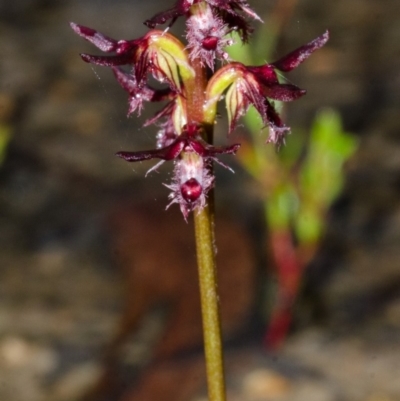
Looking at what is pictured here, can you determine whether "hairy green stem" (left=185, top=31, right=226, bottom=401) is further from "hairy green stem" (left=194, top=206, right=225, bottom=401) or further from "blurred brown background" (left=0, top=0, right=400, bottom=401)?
"blurred brown background" (left=0, top=0, right=400, bottom=401)

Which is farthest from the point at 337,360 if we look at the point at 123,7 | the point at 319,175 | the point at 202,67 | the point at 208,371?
the point at 123,7

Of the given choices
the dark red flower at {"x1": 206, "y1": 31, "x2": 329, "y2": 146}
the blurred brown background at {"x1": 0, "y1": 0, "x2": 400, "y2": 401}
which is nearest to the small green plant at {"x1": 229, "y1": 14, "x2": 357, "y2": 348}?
the blurred brown background at {"x1": 0, "y1": 0, "x2": 400, "y2": 401}

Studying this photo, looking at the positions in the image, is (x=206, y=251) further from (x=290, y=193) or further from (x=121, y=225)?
(x=121, y=225)

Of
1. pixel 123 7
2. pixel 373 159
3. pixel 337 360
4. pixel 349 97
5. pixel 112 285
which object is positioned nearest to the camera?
pixel 337 360

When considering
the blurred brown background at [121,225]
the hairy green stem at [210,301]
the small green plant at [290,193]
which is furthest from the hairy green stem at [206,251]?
the small green plant at [290,193]

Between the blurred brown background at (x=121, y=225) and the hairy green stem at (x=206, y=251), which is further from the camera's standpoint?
the blurred brown background at (x=121, y=225)

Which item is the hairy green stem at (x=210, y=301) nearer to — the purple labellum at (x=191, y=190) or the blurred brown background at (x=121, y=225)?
the purple labellum at (x=191, y=190)

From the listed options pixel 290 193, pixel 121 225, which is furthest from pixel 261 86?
pixel 121 225

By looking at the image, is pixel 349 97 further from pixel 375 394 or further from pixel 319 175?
pixel 375 394
